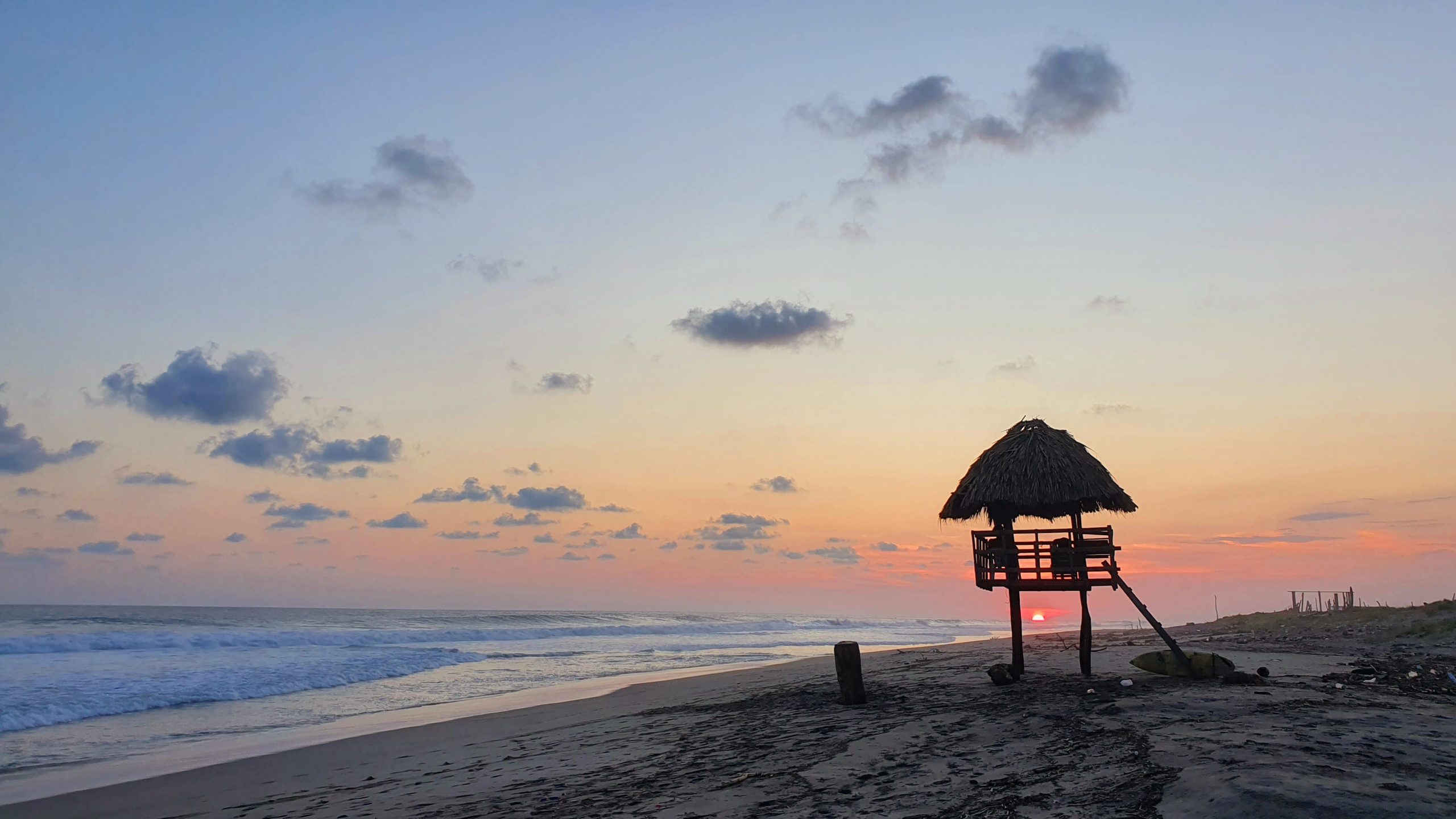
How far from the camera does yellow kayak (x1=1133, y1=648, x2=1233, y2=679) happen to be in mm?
→ 13898

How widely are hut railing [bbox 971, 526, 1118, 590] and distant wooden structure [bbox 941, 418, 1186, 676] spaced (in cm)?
1

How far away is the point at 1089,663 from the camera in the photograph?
1566 centimetres

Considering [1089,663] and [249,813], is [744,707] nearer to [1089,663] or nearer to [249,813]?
[1089,663]

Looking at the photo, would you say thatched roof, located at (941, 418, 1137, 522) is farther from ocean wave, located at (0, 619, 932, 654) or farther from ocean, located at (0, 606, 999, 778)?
ocean wave, located at (0, 619, 932, 654)

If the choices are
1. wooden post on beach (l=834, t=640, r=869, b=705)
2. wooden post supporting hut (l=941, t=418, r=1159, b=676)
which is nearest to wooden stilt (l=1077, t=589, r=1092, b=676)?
wooden post supporting hut (l=941, t=418, r=1159, b=676)

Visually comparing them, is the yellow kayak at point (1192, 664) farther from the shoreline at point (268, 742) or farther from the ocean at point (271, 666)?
the ocean at point (271, 666)

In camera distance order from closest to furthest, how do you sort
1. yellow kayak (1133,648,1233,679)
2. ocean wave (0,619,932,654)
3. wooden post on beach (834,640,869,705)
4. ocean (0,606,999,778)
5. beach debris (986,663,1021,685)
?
yellow kayak (1133,648,1233,679) → wooden post on beach (834,640,869,705) → beach debris (986,663,1021,685) → ocean (0,606,999,778) → ocean wave (0,619,932,654)

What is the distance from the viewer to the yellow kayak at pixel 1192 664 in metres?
13.9

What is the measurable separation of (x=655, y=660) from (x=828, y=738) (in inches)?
985

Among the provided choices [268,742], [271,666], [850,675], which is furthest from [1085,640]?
[271,666]

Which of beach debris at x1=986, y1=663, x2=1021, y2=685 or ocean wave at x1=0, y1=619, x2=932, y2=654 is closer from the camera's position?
beach debris at x1=986, y1=663, x2=1021, y2=685

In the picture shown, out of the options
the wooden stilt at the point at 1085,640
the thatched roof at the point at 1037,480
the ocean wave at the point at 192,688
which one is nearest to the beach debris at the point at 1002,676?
the wooden stilt at the point at 1085,640

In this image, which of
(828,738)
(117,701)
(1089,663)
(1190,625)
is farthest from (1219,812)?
(1190,625)

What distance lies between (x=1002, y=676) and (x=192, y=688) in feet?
73.7
